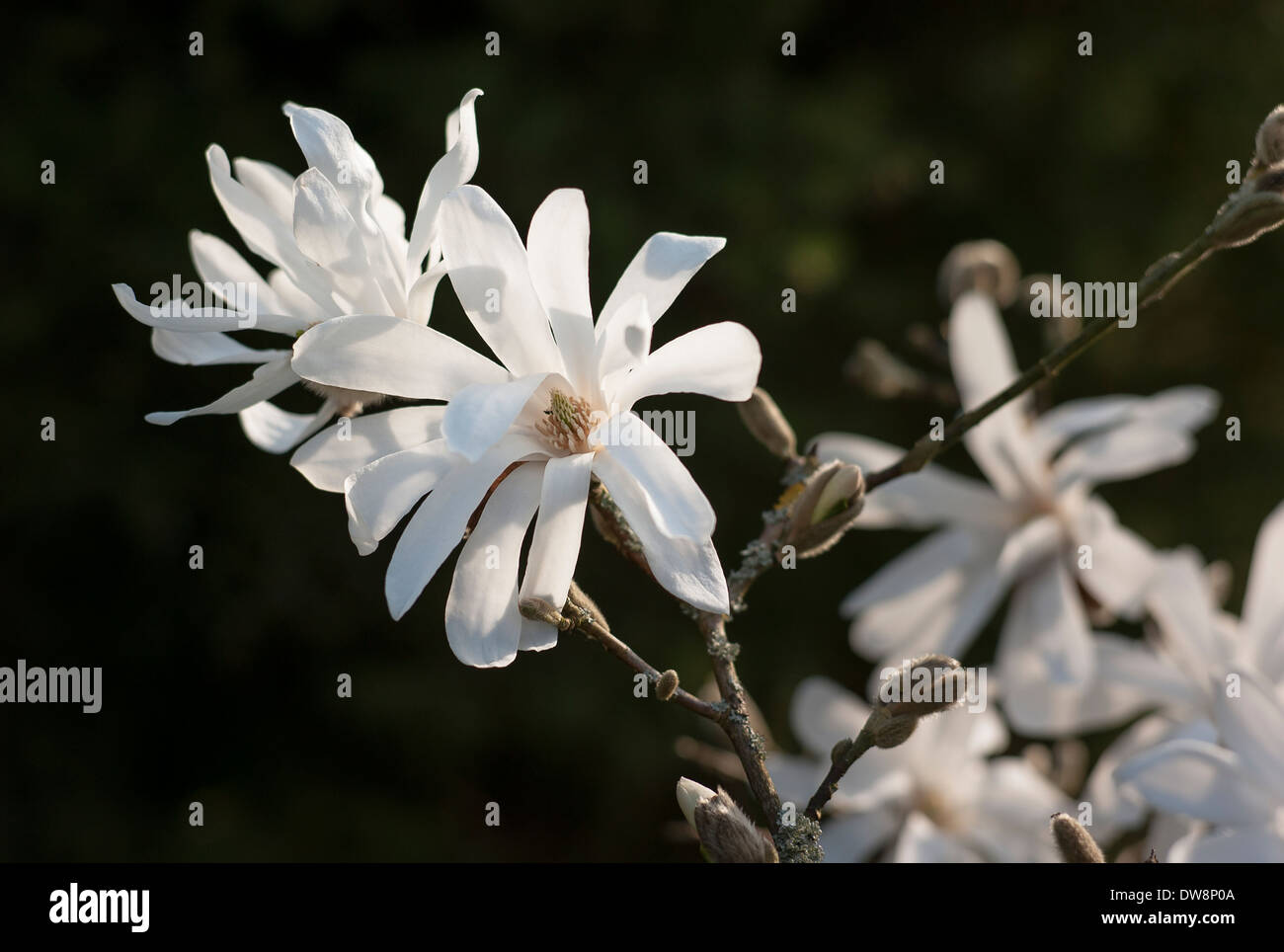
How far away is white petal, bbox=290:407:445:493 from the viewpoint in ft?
1.87

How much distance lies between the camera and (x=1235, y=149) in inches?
76.9

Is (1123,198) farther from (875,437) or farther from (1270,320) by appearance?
(875,437)

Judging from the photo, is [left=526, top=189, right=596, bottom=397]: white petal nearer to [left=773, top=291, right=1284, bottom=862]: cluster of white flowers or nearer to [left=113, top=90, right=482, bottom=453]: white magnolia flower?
[left=113, top=90, right=482, bottom=453]: white magnolia flower

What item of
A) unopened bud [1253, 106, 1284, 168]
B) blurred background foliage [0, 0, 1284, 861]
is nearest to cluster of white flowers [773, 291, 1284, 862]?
unopened bud [1253, 106, 1284, 168]

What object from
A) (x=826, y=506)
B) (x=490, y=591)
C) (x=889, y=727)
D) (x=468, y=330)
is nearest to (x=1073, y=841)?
(x=889, y=727)

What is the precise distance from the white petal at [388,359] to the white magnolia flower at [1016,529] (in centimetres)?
49

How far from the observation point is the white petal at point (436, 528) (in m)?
0.52

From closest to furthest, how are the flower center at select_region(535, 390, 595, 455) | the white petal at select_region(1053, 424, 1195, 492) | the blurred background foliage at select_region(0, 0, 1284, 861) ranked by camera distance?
the flower center at select_region(535, 390, 595, 455), the white petal at select_region(1053, 424, 1195, 492), the blurred background foliage at select_region(0, 0, 1284, 861)

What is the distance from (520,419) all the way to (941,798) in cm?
61

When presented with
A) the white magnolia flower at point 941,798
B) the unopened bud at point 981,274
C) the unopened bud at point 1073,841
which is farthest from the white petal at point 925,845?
the unopened bud at point 981,274

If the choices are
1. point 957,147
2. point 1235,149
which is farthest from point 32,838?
point 1235,149

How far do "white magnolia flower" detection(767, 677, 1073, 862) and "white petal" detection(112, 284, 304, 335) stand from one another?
1.79ft

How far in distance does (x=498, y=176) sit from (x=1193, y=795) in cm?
143
